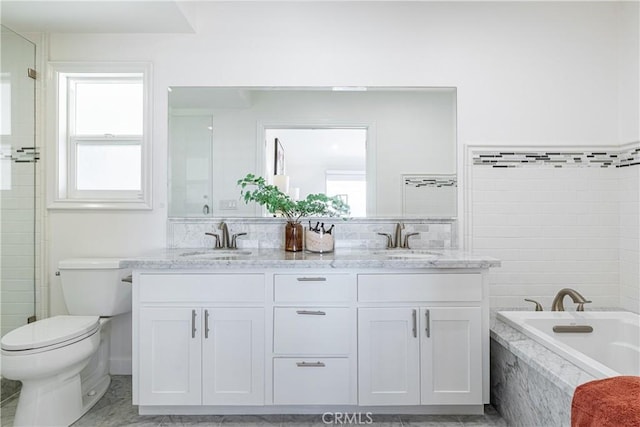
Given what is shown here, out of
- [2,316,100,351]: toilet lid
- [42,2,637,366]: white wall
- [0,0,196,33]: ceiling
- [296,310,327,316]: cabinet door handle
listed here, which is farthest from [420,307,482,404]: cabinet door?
[0,0,196,33]: ceiling

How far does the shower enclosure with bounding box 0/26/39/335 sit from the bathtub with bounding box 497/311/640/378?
2888 millimetres

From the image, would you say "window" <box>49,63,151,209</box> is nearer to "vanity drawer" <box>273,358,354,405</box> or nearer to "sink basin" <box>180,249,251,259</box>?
"sink basin" <box>180,249,251,259</box>

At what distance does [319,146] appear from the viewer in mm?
2328

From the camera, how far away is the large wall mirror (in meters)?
2.33

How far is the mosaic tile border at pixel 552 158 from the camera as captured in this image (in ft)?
7.50

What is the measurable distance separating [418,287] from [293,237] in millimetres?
788

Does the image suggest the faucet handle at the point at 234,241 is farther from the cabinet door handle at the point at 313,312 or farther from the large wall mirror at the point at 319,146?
the cabinet door handle at the point at 313,312

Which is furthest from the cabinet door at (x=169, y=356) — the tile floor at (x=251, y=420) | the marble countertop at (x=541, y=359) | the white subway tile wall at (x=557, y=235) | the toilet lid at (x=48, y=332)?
the white subway tile wall at (x=557, y=235)

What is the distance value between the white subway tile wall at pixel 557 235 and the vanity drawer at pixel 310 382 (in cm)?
119

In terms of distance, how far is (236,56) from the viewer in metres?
2.31

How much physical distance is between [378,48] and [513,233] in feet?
4.93

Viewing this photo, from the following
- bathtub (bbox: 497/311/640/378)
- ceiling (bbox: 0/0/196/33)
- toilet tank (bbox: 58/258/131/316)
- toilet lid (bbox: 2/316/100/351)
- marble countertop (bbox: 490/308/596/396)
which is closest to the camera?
marble countertop (bbox: 490/308/596/396)

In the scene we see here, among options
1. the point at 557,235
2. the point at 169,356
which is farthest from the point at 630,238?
the point at 169,356

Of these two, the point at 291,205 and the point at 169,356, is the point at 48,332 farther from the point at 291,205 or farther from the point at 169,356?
the point at 291,205
